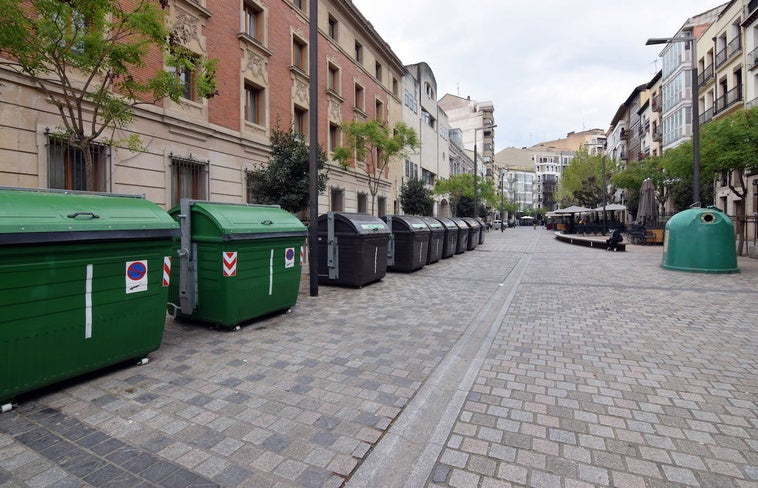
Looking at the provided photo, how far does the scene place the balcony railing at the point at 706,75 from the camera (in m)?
29.4

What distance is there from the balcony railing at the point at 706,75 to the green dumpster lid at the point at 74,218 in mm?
37760

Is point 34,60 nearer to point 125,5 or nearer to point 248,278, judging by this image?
point 248,278

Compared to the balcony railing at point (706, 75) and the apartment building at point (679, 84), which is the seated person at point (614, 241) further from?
the balcony railing at point (706, 75)

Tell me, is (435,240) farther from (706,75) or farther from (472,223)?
(706,75)

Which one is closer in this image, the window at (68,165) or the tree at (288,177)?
the window at (68,165)

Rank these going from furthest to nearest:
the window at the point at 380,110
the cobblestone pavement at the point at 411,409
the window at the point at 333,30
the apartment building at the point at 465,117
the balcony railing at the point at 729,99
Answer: the apartment building at the point at 465,117 < the balcony railing at the point at 729,99 < the window at the point at 380,110 < the window at the point at 333,30 < the cobblestone pavement at the point at 411,409

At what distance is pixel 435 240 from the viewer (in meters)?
13.5

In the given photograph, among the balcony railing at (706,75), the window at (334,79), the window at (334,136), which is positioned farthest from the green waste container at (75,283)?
the balcony railing at (706,75)

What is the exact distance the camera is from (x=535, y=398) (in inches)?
130

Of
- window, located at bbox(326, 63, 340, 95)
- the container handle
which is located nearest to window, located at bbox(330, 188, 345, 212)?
window, located at bbox(326, 63, 340, 95)

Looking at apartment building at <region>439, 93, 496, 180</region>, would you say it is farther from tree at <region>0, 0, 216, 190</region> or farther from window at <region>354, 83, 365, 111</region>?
tree at <region>0, 0, 216, 190</region>

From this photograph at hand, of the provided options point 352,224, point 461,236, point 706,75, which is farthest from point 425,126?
point 352,224

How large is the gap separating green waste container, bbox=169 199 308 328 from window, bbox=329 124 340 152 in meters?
14.8

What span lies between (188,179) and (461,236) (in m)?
11.0
